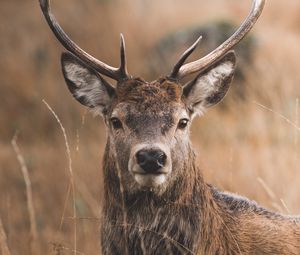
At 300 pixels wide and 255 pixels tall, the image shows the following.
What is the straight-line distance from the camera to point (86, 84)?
5.26 m

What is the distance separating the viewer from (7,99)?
50.2 ft

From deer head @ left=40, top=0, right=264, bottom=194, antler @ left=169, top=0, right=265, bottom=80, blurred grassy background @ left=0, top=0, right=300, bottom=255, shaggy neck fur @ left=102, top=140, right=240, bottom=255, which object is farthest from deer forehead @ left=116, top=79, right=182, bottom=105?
blurred grassy background @ left=0, top=0, right=300, bottom=255

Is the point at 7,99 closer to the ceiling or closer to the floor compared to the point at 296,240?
closer to the ceiling

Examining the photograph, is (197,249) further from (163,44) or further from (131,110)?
(163,44)

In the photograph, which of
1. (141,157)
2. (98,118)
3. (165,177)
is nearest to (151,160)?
(141,157)

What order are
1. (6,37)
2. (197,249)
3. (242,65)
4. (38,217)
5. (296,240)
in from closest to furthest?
(197,249)
(296,240)
(38,217)
(242,65)
(6,37)

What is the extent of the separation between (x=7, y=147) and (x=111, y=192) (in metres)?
8.87

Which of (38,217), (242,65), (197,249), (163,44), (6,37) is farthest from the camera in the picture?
(6,37)

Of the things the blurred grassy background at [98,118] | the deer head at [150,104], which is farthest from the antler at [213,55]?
the blurred grassy background at [98,118]

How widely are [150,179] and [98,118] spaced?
30.2 ft

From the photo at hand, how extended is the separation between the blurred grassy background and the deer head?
2.07m

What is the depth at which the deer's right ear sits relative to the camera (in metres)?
5.19

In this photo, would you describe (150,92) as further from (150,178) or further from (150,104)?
(150,178)

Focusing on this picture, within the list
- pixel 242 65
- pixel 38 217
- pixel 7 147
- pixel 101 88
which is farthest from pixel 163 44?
pixel 101 88
